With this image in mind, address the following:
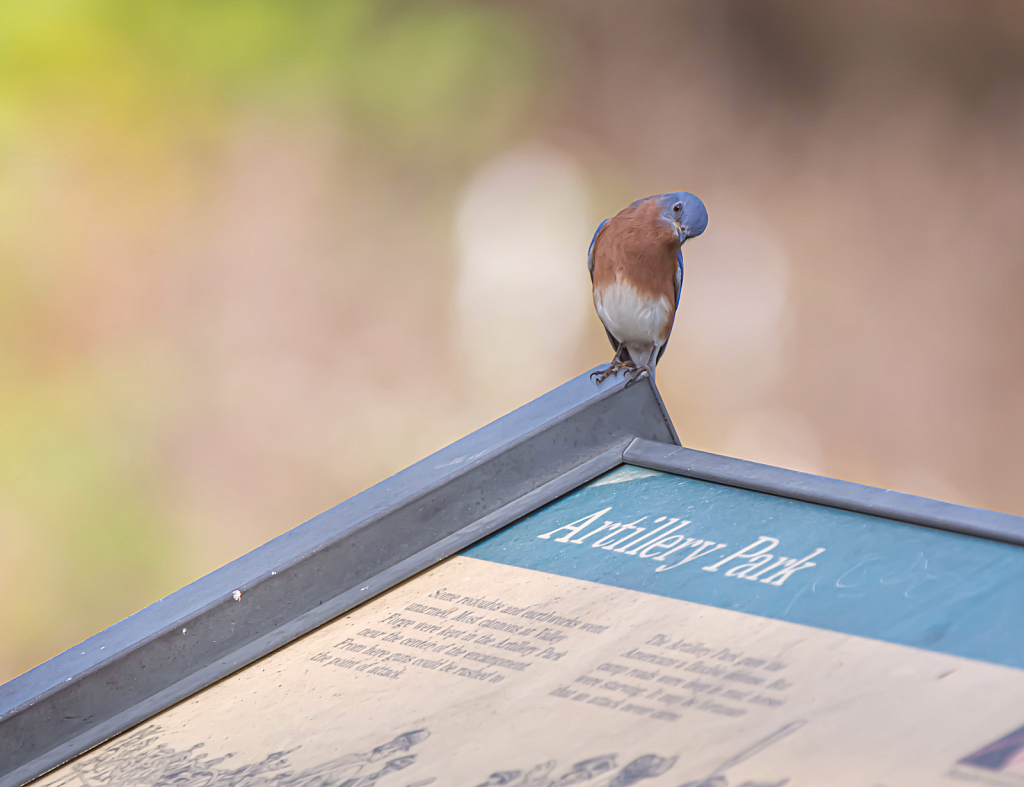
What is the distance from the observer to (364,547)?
1.30 meters

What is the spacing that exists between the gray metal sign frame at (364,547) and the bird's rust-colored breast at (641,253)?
0.42 m

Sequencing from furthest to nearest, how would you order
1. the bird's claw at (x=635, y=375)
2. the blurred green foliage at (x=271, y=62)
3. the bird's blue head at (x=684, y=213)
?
the blurred green foliage at (x=271, y=62) < the bird's blue head at (x=684, y=213) < the bird's claw at (x=635, y=375)

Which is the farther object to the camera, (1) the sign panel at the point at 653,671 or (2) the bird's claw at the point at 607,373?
(2) the bird's claw at the point at 607,373

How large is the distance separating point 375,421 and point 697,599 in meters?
3.31

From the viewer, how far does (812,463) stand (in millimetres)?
4113

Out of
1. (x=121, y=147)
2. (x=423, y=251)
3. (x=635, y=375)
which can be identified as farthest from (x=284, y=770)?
(x=121, y=147)

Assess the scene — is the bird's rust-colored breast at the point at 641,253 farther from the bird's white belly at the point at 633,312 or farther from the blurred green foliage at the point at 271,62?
the blurred green foliage at the point at 271,62

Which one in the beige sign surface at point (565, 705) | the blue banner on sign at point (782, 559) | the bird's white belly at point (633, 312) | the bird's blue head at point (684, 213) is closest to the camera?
the beige sign surface at point (565, 705)

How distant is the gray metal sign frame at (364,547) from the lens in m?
1.17

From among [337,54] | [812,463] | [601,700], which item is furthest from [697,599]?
[337,54]

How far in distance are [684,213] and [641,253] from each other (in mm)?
135

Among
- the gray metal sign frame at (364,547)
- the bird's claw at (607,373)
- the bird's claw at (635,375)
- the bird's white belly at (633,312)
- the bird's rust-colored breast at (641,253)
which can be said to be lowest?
the gray metal sign frame at (364,547)

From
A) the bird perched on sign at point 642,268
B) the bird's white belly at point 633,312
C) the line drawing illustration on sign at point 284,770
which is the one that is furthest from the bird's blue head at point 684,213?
the line drawing illustration on sign at point 284,770

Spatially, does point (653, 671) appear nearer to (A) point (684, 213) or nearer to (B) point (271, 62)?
(A) point (684, 213)
